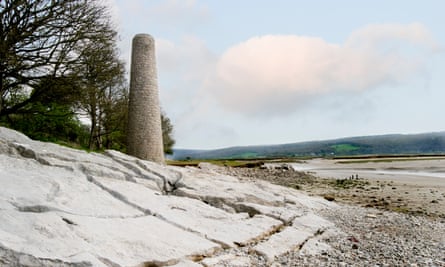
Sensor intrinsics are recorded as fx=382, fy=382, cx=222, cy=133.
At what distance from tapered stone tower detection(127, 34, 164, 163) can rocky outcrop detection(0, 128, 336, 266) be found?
1211 centimetres

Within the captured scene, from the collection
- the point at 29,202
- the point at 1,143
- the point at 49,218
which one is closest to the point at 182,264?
the point at 49,218

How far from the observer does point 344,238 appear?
10.1 metres

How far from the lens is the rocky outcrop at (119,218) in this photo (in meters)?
5.78

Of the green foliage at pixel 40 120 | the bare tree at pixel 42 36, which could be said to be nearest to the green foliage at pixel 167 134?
the green foliage at pixel 40 120

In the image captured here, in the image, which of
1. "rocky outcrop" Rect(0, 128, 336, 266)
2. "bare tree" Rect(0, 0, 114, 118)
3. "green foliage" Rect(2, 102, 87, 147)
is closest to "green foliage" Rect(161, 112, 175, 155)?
"green foliage" Rect(2, 102, 87, 147)

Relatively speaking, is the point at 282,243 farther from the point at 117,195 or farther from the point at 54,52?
the point at 54,52

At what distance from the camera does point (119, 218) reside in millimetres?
7445

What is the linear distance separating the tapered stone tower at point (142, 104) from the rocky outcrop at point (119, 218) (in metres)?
12.1

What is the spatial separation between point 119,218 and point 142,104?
Result: 1799 cm

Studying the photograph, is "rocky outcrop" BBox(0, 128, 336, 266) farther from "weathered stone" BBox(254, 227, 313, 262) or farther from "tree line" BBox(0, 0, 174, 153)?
"tree line" BBox(0, 0, 174, 153)

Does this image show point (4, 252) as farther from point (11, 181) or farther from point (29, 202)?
point (11, 181)

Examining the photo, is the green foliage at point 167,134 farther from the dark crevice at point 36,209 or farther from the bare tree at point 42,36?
the dark crevice at point 36,209

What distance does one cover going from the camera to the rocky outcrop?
19.0 feet

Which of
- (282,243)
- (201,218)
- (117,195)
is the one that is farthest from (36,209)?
(282,243)
